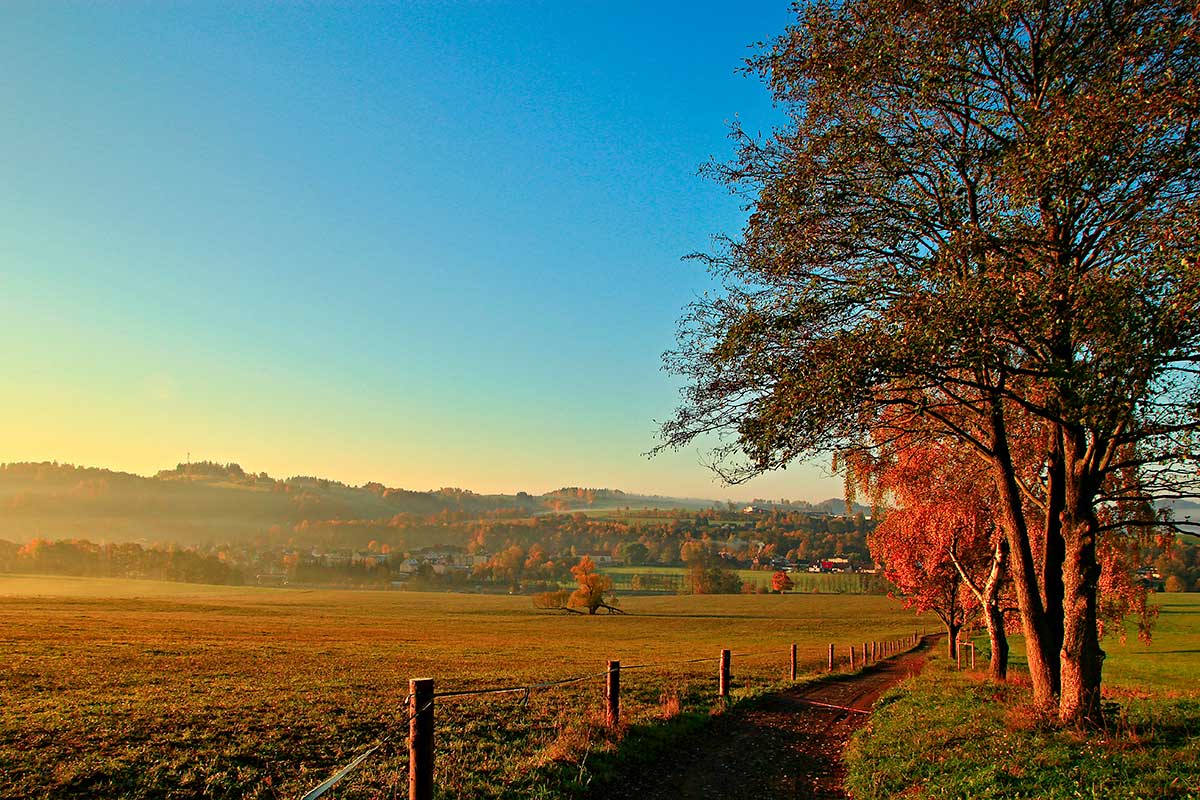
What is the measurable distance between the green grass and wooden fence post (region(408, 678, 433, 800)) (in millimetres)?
6056

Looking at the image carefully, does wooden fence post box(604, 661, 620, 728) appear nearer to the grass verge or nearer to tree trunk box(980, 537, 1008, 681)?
the grass verge

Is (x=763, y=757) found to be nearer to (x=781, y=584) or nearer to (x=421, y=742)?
(x=421, y=742)

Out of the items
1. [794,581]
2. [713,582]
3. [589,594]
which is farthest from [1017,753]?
[794,581]

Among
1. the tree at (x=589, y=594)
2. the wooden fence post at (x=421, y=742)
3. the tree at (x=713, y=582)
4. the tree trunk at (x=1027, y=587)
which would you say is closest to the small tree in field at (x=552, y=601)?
the tree at (x=589, y=594)

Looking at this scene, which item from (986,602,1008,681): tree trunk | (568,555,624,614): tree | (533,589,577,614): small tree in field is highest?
(986,602,1008,681): tree trunk

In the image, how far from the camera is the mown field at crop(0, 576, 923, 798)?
1050 centimetres

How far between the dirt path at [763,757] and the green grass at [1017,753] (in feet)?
2.23

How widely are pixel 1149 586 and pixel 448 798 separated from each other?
3272 cm

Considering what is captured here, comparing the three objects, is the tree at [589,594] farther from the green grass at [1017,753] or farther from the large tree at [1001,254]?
the large tree at [1001,254]

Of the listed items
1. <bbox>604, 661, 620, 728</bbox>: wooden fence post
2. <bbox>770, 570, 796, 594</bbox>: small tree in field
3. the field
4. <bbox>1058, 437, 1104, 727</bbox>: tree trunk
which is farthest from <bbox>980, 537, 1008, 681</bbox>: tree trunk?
<bbox>770, 570, 796, 594</bbox>: small tree in field

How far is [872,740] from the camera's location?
12750mm

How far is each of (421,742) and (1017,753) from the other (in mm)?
8736

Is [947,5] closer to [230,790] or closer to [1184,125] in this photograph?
[1184,125]

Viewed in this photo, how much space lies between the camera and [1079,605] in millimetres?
12352
